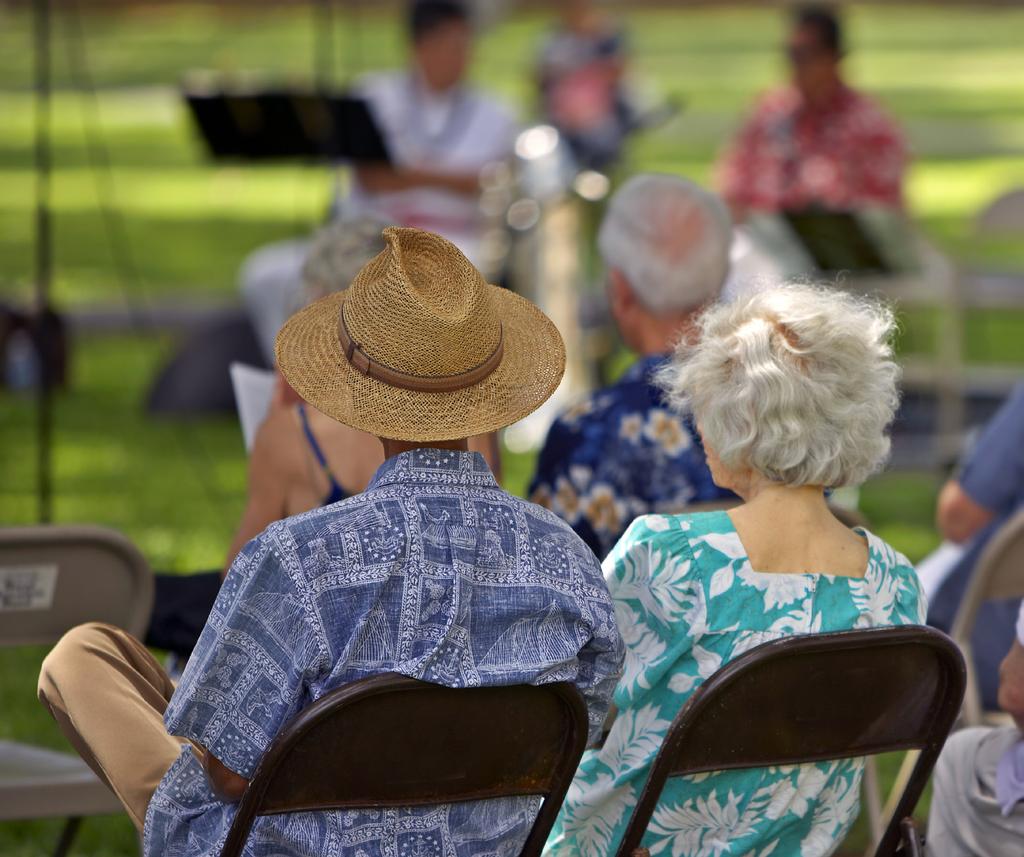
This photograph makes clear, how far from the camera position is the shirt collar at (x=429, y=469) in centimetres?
226

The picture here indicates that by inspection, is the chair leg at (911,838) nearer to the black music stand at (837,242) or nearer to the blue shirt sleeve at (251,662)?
the blue shirt sleeve at (251,662)

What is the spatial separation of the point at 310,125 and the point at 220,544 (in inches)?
79.0

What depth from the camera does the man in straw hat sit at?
7.01 ft

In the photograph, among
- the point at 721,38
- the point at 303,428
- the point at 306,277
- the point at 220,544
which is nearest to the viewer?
the point at 303,428

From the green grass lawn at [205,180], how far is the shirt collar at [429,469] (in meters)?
1.68

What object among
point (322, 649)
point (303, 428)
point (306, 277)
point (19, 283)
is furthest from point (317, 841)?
point (19, 283)

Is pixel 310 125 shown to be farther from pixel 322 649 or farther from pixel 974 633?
pixel 322 649

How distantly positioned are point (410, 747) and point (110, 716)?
532mm

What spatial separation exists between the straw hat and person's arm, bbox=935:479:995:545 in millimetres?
1447

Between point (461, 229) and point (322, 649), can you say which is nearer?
point (322, 649)

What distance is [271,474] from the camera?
3.08 metres

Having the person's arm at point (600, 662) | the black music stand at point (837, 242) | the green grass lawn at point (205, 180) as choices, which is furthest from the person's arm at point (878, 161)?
the person's arm at point (600, 662)

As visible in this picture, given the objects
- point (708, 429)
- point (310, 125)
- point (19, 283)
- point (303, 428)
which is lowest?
point (19, 283)

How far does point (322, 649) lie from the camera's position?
2.13 metres
